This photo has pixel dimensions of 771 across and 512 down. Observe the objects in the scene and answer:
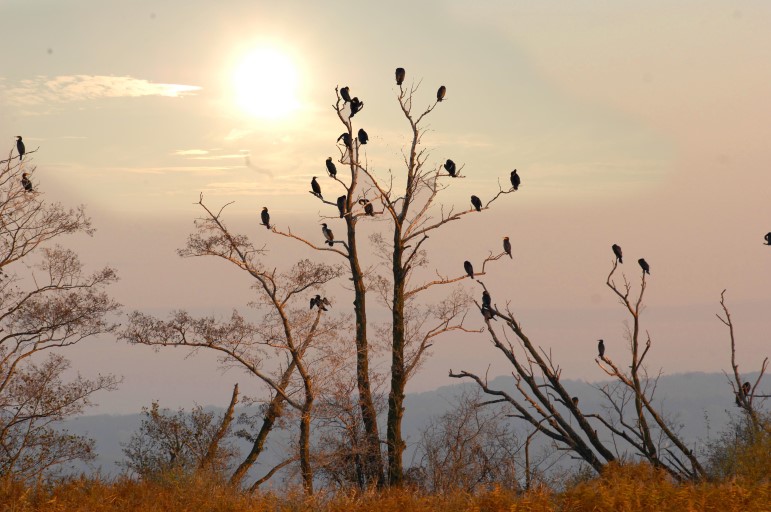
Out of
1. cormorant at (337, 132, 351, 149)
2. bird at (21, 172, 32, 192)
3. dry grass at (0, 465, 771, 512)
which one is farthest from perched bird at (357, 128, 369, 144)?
dry grass at (0, 465, 771, 512)

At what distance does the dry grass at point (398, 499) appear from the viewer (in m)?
10.1

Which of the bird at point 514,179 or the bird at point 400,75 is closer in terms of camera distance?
the bird at point 514,179

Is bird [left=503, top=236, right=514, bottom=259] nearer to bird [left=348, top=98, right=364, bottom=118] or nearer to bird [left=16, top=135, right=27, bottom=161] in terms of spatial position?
bird [left=348, top=98, right=364, bottom=118]

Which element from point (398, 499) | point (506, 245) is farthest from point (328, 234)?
point (398, 499)

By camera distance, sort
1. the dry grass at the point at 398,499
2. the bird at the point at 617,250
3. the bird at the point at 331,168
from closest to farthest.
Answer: the dry grass at the point at 398,499
the bird at the point at 617,250
the bird at the point at 331,168

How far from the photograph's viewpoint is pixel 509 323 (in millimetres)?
19125

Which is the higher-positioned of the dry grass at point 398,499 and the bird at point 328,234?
the bird at point 328,234

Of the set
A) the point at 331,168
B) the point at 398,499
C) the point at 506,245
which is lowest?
the point at 398,499

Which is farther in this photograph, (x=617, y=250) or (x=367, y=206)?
(x=367, y=206)

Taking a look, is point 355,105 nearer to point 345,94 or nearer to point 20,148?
point 345,94

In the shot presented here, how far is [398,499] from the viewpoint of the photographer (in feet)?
36.9

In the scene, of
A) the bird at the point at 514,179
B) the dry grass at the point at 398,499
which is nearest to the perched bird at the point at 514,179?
the bird at the point at 514,179

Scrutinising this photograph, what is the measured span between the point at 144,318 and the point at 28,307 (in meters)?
5.09

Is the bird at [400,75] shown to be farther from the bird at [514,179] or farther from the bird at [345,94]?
the bird at [514,179]
